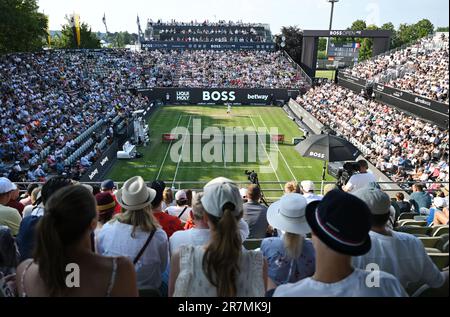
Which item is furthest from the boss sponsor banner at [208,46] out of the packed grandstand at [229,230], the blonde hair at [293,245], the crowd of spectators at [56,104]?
the blonde hair at [293,245]

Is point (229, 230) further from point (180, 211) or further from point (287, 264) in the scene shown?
point (180, 211)

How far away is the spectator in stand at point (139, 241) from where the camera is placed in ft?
10.7

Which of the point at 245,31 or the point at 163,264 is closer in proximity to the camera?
the point at 163,264

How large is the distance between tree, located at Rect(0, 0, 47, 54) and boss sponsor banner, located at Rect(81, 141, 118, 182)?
69.3 ft

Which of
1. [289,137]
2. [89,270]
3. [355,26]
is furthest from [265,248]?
[355,26]

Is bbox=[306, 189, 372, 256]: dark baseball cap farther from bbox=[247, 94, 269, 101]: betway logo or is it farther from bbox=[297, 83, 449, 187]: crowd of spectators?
bbox=[247, 94, 269, 101]: betway logo

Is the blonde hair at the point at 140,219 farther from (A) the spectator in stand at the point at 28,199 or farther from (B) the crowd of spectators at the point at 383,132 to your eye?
(B) the crowd of spectators at the point at 383,132

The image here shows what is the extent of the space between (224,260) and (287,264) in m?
1.23

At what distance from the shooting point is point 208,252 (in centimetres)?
228

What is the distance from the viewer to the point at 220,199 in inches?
98.0

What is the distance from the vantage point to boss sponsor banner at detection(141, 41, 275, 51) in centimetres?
5806

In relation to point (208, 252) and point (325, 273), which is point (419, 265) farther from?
point (208, 252)

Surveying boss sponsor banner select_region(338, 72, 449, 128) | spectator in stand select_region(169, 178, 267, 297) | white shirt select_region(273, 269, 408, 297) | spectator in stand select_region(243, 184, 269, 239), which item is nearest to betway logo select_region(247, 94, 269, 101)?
boss sponsor banner select_region(338, 72, 449, 128)

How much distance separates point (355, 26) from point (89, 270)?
119629mm
